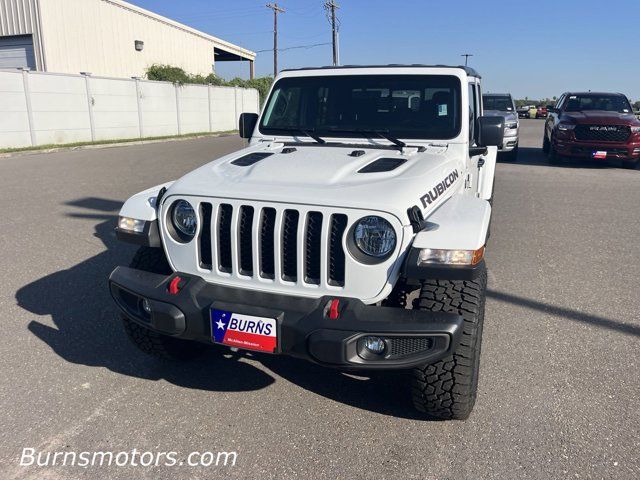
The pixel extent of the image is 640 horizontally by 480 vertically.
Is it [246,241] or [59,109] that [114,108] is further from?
[246,241]

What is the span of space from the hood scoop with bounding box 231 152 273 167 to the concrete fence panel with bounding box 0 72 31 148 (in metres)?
15.2

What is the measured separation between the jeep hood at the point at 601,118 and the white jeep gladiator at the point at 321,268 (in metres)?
10.5

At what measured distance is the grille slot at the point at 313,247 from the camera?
2.66m

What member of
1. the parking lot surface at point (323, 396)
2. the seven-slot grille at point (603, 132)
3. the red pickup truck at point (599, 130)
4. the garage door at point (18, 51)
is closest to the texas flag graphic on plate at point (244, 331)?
the parking lot surface at point (323, 396)

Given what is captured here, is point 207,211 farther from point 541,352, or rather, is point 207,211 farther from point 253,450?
point 541,352

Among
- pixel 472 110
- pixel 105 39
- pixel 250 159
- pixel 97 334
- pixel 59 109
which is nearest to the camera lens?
pixel 250 159

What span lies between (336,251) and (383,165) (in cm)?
86

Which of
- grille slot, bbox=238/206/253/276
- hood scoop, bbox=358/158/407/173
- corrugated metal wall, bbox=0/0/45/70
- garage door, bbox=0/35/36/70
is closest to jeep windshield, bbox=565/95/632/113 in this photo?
hood scoop, bbox=358/158/407/173

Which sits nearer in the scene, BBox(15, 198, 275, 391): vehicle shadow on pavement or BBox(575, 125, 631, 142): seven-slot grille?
BBox(15, 198, 275, 391): vehicle shadow on pavement

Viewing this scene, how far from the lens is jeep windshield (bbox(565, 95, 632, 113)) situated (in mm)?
13227

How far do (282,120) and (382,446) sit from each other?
2.67 m

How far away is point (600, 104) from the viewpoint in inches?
525

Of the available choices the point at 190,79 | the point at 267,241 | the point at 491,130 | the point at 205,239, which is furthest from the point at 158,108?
the point at 267,241

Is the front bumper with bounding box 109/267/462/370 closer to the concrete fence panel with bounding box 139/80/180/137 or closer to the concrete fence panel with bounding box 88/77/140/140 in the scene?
the concrete fence panel with bounding box 88/77/140/140
